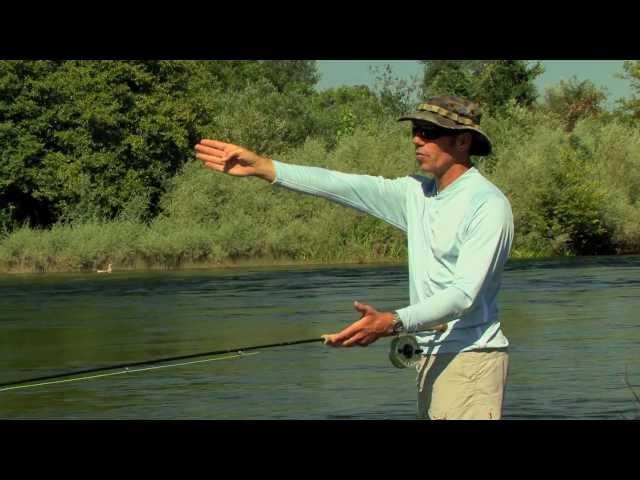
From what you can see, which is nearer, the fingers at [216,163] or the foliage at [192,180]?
the fingers at [216,163]

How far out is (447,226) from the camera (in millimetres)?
4645

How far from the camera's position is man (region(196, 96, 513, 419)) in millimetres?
4562

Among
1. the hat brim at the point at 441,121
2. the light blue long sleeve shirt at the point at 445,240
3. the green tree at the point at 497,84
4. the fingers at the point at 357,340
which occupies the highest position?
the green tree at the point at 497,84

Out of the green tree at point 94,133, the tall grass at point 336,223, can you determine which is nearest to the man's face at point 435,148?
the tall grass at point 336,223

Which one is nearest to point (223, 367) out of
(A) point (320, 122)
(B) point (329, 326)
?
(B) point (329, 326)

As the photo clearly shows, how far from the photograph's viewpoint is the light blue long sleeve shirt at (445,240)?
4.44 meters

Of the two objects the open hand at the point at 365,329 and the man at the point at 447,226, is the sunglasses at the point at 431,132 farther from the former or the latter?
the open hand at the point at 365,329

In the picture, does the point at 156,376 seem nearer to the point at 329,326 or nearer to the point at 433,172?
the point at 329,326

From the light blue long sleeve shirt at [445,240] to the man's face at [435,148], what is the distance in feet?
0.23

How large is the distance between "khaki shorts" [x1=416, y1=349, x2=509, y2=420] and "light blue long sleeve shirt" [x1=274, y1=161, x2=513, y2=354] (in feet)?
0.12

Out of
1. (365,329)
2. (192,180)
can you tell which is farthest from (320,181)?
(192,180)

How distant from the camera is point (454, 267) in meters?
4.64

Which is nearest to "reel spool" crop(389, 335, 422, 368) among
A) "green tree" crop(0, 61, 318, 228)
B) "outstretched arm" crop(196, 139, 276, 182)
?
"outstretched arm" crop(196, 139, 276, 182)

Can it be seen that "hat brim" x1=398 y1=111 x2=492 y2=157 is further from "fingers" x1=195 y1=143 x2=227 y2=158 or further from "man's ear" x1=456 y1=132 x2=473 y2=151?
"fingers" x1=195 y1=143 x2=227 y2=158
